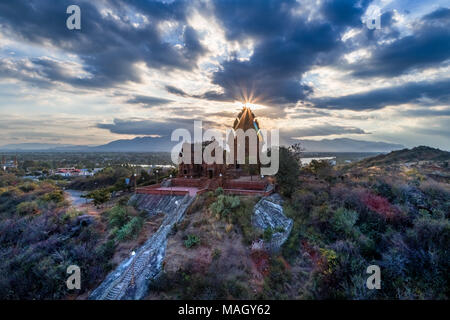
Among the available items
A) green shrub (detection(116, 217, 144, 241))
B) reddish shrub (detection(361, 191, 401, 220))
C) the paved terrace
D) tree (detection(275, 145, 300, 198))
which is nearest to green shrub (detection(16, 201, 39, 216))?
the paved terrace

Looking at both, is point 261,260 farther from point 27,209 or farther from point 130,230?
point 27,209

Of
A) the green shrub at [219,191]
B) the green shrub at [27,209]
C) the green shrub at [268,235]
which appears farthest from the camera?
the green shrub at [27,209]

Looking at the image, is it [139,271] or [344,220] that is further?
[344,220]

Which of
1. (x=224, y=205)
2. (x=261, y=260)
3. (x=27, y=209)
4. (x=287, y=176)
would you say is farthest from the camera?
(x=27, y=209)

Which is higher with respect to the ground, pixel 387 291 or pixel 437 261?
pixel 437 261

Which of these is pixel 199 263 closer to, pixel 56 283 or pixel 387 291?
pixel 56 283

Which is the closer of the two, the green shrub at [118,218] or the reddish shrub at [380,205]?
the reddish shrub at [380,205]

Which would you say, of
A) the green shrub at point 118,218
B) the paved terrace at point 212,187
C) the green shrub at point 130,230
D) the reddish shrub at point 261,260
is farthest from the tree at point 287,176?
the green shrub at point 118,218

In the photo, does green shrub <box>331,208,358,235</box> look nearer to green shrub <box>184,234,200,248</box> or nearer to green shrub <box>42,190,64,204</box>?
green shrub <box>184,234,200,248</box>

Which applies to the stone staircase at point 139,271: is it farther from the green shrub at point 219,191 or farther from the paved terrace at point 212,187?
the paved terrace at point 212,187

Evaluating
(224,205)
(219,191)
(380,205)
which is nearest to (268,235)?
(224,205)
